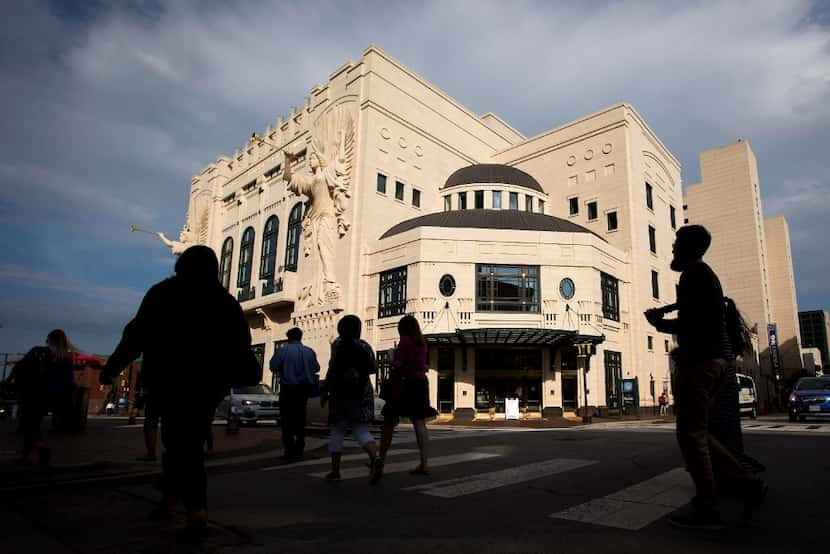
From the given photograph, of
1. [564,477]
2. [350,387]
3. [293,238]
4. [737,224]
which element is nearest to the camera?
[564,477]

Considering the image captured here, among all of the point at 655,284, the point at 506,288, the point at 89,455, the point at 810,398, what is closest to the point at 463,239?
the point at 506,288

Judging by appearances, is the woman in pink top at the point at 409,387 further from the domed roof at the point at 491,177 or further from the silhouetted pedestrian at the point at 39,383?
the domed roof at the point at 491,177

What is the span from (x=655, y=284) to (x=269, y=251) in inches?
1128

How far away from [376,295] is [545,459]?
2546 centimetres

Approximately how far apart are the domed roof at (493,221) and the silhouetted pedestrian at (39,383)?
938 inches

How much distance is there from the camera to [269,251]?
4175cm

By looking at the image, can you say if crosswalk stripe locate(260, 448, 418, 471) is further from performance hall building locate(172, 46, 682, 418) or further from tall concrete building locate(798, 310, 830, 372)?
tall concrete building locate(798, 310, 830, 372)

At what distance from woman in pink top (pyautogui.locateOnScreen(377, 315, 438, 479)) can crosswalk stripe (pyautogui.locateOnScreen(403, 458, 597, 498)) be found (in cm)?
83

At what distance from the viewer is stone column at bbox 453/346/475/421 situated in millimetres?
27031

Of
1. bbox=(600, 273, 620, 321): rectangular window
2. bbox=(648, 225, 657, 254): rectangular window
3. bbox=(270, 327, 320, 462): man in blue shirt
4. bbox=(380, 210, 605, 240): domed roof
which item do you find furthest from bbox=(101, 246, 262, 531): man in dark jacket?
bbox=(648, 225, 657, 254): rectangular window

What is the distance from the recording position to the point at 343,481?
207 inches

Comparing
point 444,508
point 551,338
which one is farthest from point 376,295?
point 444,508

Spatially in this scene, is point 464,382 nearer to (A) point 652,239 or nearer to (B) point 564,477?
(A) point 652,239

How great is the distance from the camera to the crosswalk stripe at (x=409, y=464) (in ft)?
18.6
